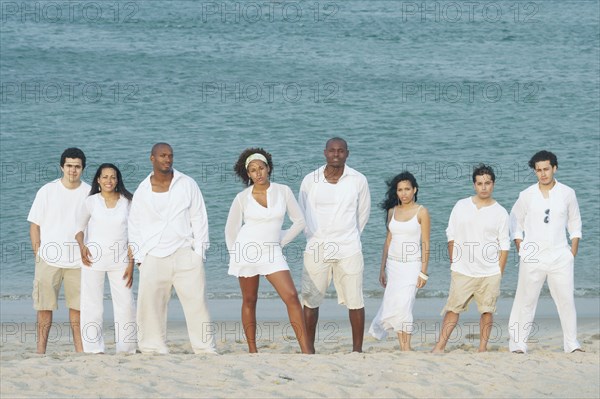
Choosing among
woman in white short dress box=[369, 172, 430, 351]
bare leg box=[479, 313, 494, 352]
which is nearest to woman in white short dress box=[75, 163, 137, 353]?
woman in white short dress box=[369, 172, 430, 351]

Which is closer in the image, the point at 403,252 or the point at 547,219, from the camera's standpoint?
the point at 403,252

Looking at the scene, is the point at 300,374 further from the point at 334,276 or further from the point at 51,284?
the point at 51,284

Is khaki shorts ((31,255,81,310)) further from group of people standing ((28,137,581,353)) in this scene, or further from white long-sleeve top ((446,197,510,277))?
white long-sleeve top ((446,197,510,277))

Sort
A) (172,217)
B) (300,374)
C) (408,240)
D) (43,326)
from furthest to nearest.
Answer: (43,326) < (408,240) < (172,217) < (300,374)

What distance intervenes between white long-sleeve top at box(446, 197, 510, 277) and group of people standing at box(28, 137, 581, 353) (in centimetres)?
1

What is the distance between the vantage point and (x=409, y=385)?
851cm

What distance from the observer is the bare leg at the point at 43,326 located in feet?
32.5

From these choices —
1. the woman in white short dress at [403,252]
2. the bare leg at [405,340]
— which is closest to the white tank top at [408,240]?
the woman in white short dress at [403,252]

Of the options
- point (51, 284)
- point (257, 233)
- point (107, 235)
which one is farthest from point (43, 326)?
point (257, 233)

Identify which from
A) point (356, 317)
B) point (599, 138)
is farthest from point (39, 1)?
point (356, 317)

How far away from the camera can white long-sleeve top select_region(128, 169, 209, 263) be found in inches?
360

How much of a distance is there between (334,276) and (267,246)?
2.71 feet

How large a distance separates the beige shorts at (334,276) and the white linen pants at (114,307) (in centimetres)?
145

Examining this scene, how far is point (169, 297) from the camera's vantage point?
9367 mm
